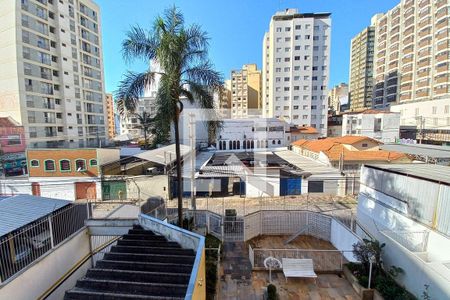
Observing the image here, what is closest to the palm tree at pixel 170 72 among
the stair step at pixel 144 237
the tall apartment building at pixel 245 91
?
the stair step at pixel 144 237

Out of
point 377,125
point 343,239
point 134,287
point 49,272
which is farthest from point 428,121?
point 49,272

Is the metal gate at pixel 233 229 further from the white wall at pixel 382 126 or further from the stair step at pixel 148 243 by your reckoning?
the white wall at pixel 382 126

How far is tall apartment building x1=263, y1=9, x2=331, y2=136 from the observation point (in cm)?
5206

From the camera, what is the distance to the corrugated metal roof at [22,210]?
5.85 m

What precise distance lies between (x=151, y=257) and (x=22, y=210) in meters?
4.37

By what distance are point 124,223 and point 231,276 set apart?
4484 millimetres

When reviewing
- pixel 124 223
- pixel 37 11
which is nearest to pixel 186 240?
pixel 124 223

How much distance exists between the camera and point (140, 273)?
5.34 meters

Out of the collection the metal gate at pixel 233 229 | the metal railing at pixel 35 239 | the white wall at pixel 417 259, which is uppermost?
the metal railing at pixel 35 239

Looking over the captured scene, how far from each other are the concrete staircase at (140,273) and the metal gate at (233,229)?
553 cm

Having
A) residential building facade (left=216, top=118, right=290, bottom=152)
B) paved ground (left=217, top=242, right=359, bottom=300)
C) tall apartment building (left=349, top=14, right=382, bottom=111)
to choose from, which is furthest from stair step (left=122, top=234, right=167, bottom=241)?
tall apartment building (left=349, top=14, right=382, bottom=111)

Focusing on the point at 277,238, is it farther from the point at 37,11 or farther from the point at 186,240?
the point at 37,11

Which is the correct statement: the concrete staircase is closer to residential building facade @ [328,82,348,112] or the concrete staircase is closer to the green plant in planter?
the green plant in planter

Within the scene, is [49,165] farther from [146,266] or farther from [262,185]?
[146,266]
